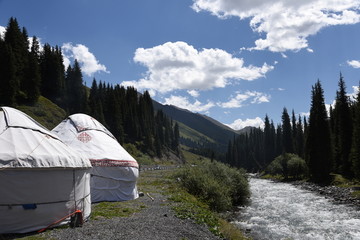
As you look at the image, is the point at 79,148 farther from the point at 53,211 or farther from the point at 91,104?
the point at 91,104

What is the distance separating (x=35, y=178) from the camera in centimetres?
954

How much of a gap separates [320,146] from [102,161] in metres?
45.0

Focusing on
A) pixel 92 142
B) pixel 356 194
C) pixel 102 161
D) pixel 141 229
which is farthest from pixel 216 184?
pixel 356 194

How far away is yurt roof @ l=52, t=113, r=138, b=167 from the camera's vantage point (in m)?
16.2

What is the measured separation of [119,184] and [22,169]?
8.20m

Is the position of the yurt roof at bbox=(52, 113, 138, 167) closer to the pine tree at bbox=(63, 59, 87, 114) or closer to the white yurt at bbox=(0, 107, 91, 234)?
the white yurt at bbox=(0, 107, 91, 234)

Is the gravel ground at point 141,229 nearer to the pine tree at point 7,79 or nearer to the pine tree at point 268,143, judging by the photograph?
the pine tree at point 7,79

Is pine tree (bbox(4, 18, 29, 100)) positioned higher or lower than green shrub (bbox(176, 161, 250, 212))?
higher

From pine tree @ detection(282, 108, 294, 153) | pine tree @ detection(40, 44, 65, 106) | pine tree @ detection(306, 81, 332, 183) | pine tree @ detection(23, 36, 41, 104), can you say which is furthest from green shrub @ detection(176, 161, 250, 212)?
pine tree @ detection(282, 108, 294, 153)

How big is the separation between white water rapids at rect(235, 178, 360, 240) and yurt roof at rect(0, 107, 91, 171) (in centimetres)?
1028

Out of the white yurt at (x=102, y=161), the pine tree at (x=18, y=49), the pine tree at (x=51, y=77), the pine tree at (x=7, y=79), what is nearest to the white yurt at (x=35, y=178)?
the white yurt at (x=102, y=161)

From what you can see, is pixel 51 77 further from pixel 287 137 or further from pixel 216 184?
pixel 287 137

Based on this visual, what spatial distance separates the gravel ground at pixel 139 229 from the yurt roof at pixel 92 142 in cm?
381

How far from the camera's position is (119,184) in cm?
1698
